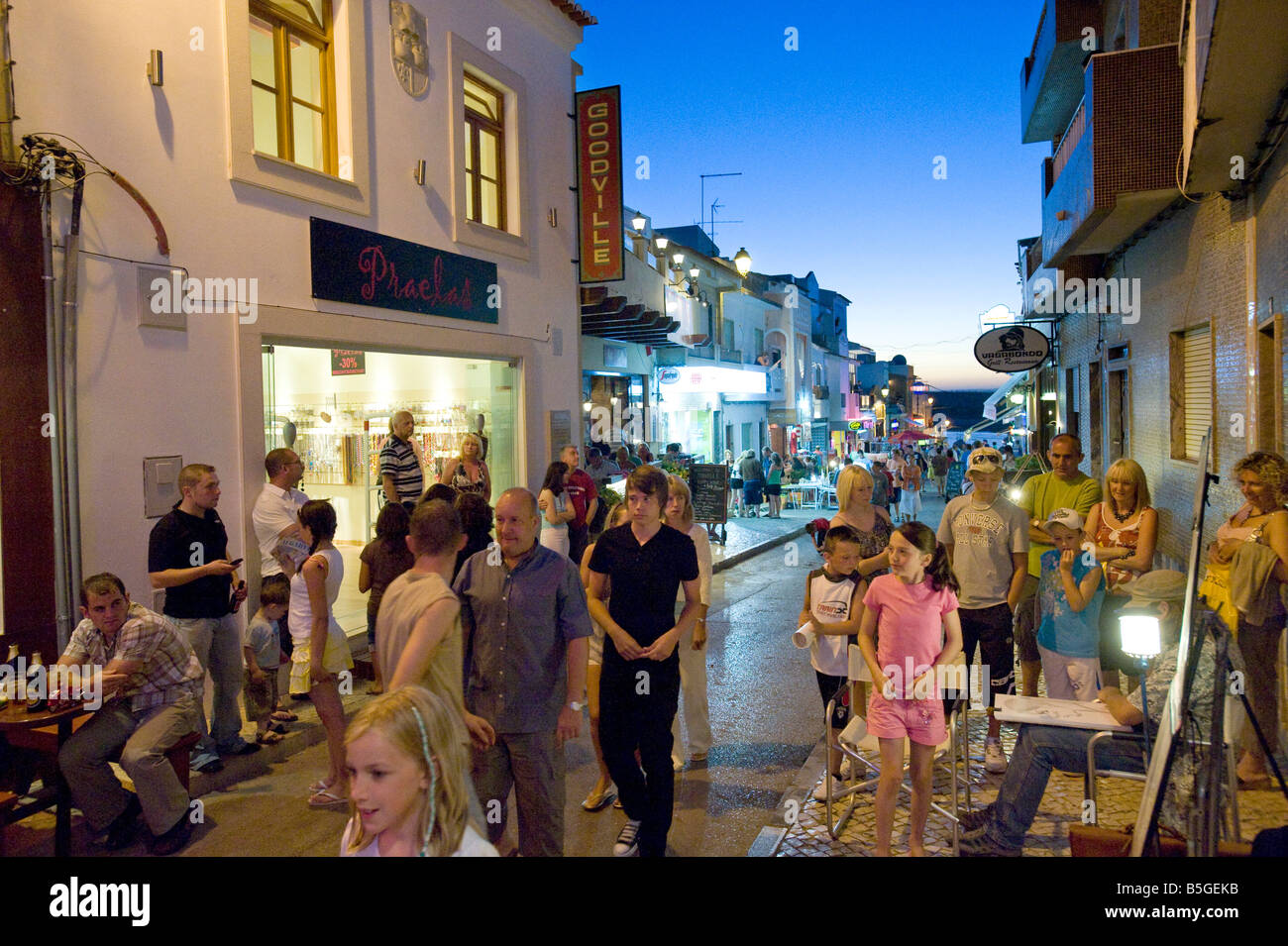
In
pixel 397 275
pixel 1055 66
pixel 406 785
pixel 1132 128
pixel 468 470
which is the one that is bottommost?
pixel 406 785

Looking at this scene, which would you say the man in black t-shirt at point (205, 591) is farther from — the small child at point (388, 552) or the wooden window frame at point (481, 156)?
the wooden window frame at point (481, 156)

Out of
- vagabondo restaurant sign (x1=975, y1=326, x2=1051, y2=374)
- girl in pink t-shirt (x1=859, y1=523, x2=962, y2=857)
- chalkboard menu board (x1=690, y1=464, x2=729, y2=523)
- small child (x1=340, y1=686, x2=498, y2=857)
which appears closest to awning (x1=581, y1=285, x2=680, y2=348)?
chalkboard menu board (x1=690, y1=464, x2=729, y2=523)

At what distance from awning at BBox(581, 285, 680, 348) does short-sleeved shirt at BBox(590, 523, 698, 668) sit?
8793 mm

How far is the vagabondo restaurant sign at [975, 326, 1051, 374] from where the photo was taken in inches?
451

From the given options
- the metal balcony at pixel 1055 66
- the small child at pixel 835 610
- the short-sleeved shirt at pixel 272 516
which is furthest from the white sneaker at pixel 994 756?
the metal balcony at pixel 1055 66

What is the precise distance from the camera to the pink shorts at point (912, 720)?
4.14 metres

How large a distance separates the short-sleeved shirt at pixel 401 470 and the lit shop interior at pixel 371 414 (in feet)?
5.31

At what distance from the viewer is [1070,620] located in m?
5.11

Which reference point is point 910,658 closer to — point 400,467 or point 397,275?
point 400,467

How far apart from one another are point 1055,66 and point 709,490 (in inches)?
367

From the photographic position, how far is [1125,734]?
3934 millimetres

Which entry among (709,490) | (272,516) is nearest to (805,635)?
(272,516)

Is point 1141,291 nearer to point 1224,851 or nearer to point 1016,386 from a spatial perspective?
point 1224,851
